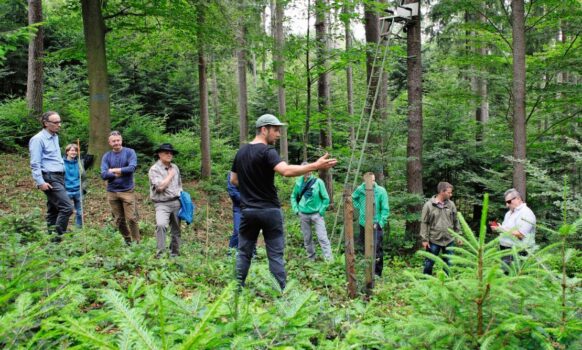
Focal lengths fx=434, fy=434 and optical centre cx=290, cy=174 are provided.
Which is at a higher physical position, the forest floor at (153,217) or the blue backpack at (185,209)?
the blue backpack at (185,209)

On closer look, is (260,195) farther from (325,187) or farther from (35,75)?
(35,75)

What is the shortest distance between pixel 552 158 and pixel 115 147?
12.0 m

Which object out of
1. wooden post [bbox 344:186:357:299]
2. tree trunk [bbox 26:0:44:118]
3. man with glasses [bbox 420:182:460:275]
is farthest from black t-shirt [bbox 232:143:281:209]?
tree trunk [bbox 26:0:44:118]

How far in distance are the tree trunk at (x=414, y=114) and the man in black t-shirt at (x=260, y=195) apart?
23.1 feet

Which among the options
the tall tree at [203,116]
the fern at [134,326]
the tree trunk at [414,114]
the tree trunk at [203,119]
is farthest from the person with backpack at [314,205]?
the tree trunk at [203,119]

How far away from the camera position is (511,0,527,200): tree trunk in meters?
10.6

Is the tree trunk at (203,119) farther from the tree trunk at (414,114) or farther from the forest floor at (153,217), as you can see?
the tree trunk at (414,114)

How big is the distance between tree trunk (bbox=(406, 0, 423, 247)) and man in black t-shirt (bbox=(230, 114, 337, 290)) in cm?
704

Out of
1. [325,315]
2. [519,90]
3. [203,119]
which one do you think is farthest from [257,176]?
[203,119]

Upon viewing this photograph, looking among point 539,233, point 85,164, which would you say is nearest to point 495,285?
point 85,164

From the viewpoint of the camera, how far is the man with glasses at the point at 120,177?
712 centimetres

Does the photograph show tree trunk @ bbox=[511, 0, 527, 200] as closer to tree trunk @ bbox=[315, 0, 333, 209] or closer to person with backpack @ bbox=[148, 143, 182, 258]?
tree trunk @ bbox=[315, 0, 333, 209]

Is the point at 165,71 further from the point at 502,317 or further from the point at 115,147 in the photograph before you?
the point at 502,317

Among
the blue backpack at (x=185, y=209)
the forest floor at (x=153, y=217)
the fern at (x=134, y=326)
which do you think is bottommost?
the forest floor at (x=153, y=217)
